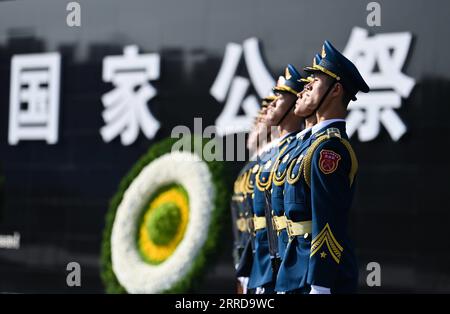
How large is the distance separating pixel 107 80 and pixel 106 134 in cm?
43

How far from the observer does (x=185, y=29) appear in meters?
5.95

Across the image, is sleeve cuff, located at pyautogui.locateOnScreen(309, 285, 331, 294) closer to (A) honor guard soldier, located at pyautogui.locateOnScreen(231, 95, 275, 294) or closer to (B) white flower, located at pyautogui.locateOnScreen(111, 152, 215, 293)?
(A) honor guard soldier, located at pyautogui.locateOnScreen(231, 95, 275, 294)

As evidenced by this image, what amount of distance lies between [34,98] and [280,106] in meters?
3.30

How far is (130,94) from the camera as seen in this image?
620 centimetres

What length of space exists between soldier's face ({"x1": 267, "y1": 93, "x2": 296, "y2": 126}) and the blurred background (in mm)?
1406

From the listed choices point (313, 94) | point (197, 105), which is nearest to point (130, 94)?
A: point (197, 105)

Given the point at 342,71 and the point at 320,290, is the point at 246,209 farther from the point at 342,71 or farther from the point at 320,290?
the point at 320,290

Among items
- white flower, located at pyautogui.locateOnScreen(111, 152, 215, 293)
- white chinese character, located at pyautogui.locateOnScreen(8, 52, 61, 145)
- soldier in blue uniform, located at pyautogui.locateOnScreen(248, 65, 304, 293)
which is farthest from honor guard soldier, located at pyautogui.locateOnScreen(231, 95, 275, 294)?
white chinese character, located at pyautogui.locateOnScreen(8, 52, 61, 145)

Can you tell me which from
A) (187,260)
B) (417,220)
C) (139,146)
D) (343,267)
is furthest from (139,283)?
(343,267)

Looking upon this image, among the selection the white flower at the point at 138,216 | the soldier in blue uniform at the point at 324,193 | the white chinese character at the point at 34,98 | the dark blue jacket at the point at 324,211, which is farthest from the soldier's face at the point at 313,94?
the white chinese character at the point at 34,98

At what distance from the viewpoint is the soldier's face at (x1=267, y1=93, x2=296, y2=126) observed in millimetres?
3840

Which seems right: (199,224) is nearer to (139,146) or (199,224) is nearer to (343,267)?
(139,146)

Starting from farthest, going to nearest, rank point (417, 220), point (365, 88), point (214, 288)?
point (214, 288), point (417, 220), point (365, 88)

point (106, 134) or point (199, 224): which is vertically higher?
point (106, 134)
